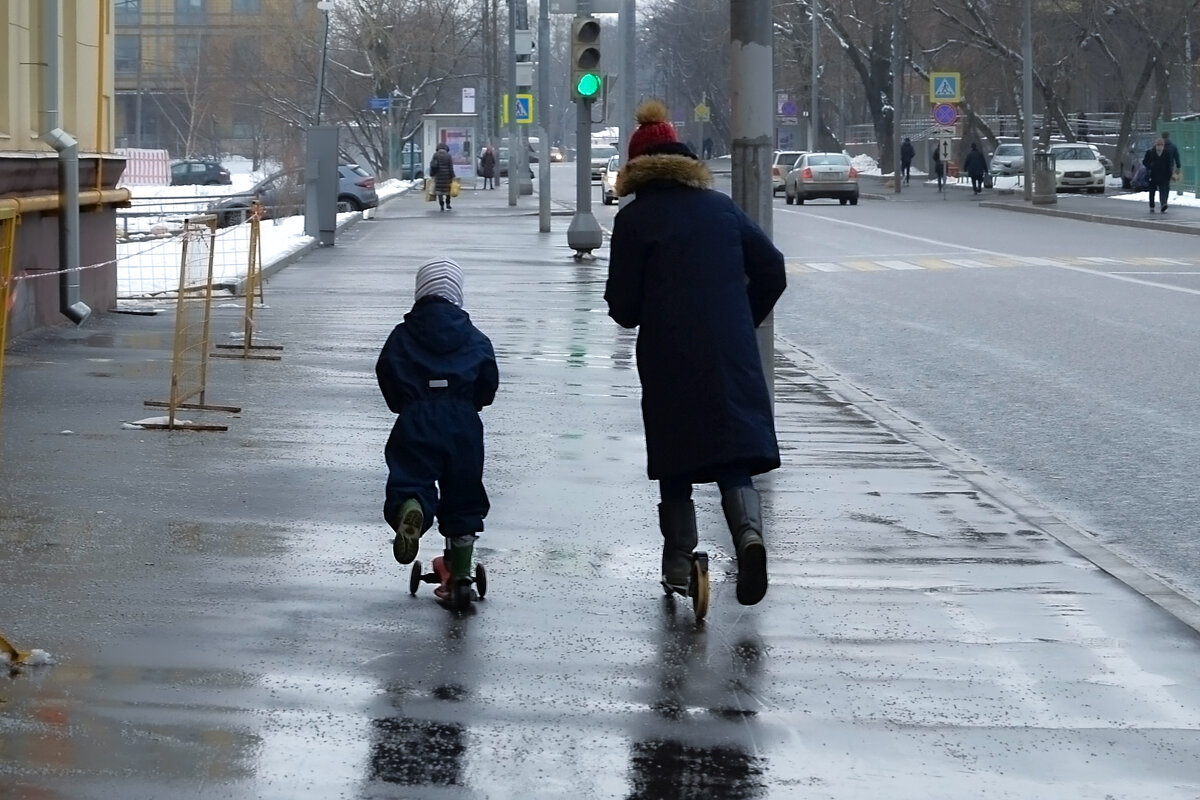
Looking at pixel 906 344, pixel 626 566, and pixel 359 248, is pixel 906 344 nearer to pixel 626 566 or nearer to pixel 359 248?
pixel 626 566

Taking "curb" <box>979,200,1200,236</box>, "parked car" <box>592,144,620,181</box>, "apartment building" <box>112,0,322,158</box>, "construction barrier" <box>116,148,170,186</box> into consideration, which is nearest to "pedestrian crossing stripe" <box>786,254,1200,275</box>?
"curb" <box>979,200,1200,236</box>

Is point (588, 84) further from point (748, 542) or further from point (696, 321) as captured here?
point (748, 542)

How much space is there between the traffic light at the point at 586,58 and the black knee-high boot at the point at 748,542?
19.2m

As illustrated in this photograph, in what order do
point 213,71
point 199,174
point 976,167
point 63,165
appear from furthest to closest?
point 213,71
point 199,174
point 976,167
point 63,165

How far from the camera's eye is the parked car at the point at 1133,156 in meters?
54.5

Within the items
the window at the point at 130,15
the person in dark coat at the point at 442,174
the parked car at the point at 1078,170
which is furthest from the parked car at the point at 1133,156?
the window at the point at 130,15

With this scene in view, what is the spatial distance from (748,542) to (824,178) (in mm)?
45647

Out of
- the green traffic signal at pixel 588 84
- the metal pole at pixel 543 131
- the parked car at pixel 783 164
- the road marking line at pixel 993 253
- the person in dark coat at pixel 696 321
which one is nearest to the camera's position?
the person in dark coat at pixel 696 321

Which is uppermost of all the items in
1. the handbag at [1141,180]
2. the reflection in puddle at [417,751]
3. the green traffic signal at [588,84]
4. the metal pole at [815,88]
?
the metal pole at [815,88]

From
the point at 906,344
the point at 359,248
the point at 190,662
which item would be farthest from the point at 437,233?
→ the point at 190,662

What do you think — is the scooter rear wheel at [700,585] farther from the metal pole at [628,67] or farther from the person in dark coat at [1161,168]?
the person in dark coat at [1161,168]

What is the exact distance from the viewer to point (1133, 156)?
183 ft

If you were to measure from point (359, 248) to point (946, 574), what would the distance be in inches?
985

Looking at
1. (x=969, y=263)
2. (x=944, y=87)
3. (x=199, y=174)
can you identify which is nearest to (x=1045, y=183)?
(x=944, y=87)
